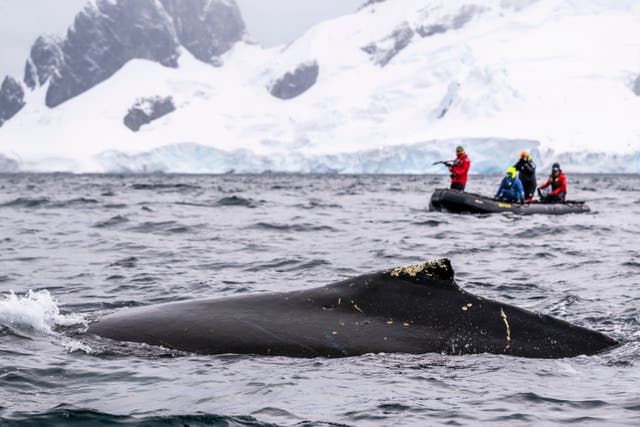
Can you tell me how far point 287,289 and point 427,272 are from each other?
421cm

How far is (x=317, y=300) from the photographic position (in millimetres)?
6938

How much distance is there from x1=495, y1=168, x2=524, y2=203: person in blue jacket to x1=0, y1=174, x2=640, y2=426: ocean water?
2.38 metres

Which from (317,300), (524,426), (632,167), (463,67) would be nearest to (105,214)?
(317,300)

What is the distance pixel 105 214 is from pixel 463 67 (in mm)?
119281

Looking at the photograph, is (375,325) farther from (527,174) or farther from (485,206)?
(527,174)

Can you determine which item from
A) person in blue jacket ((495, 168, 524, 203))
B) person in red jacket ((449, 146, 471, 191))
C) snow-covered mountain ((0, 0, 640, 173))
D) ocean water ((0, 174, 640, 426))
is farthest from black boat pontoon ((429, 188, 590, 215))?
snow-covered mountain ((0, 0, 640, 173))

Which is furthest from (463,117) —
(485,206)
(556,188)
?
(485,206)

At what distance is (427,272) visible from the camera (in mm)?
6867

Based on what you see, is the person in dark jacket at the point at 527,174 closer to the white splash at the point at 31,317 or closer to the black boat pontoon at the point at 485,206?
the black boat pontoon at the point at 485,206

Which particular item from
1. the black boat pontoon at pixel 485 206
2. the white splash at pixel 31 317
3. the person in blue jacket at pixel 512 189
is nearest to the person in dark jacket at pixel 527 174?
the person in blue jacket at pixel 512 189

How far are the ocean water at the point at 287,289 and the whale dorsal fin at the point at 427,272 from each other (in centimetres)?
68

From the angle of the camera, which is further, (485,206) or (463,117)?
(463,117)

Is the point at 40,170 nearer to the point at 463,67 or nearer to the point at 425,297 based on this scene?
the point at 463,67

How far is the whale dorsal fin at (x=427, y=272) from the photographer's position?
6832 millimetres
